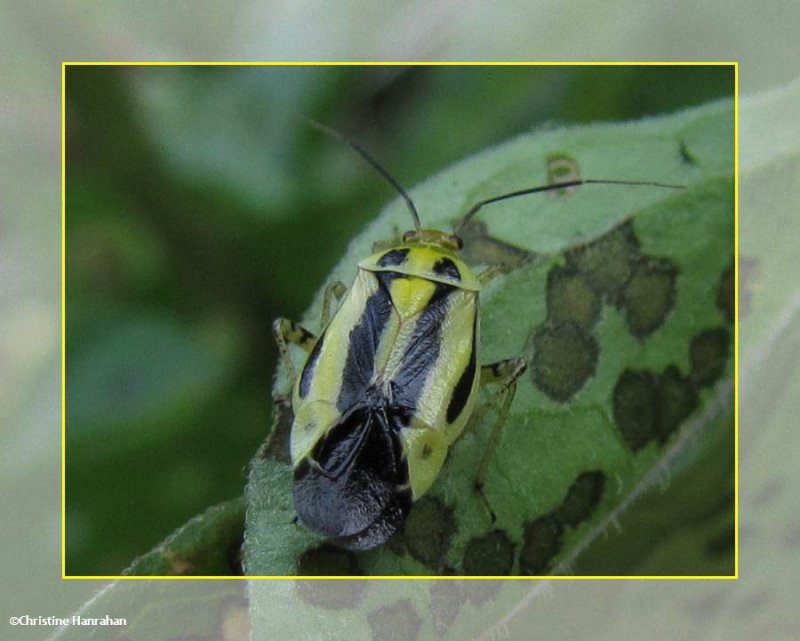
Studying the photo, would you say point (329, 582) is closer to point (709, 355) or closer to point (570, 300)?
point (570, 300)

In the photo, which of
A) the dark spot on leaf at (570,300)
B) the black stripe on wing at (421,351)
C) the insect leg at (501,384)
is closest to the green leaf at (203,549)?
the black stripe on wing at (421,351)

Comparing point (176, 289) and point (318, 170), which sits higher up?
point (318, 170)

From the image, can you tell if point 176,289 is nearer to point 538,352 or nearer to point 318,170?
point 318,170

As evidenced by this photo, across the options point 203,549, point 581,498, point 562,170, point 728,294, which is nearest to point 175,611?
point 203,549

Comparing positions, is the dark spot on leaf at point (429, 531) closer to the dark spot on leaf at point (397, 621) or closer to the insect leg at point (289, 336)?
the dark spot on leaf at point (397, 621)

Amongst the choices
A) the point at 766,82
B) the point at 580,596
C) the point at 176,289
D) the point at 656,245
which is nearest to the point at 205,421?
the point at 176,289

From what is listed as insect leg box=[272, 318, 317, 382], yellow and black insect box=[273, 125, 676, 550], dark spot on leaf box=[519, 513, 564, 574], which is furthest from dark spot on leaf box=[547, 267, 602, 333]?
insect leg box=[272, 318, 317, 382]
